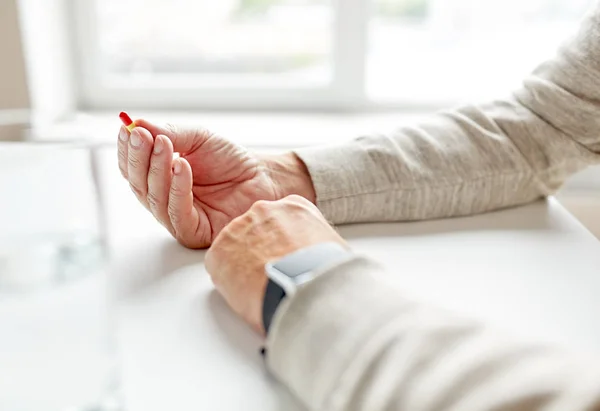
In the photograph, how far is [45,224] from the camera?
35 cm

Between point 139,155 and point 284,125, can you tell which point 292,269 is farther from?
point 284,125

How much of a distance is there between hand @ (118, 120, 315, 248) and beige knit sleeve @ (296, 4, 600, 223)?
0.13 ft

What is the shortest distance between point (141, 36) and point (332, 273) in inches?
41.5

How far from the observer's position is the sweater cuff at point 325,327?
15.3 inches

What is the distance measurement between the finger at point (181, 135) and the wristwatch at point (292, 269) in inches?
9.1

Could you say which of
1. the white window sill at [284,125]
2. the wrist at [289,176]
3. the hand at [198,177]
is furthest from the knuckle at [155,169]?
the white window sill at [284,125]

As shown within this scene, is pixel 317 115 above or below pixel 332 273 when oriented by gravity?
below

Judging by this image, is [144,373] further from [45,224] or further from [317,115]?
[317,115]

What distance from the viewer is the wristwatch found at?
1.43 feet

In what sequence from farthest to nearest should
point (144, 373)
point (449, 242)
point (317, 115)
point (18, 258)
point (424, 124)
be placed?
1. point (317, 115)
2. point (424, 124)
3. point (449, 242)
4. point (144, 373)
5. point (18, 258)

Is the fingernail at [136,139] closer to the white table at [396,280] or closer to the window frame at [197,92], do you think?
the white table at [396,280]

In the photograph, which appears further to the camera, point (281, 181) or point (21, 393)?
point (281, 181)

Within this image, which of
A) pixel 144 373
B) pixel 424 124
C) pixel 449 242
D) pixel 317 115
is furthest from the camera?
pixel 317 115

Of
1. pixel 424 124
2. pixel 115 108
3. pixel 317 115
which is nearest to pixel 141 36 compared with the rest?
pixel 115 108
